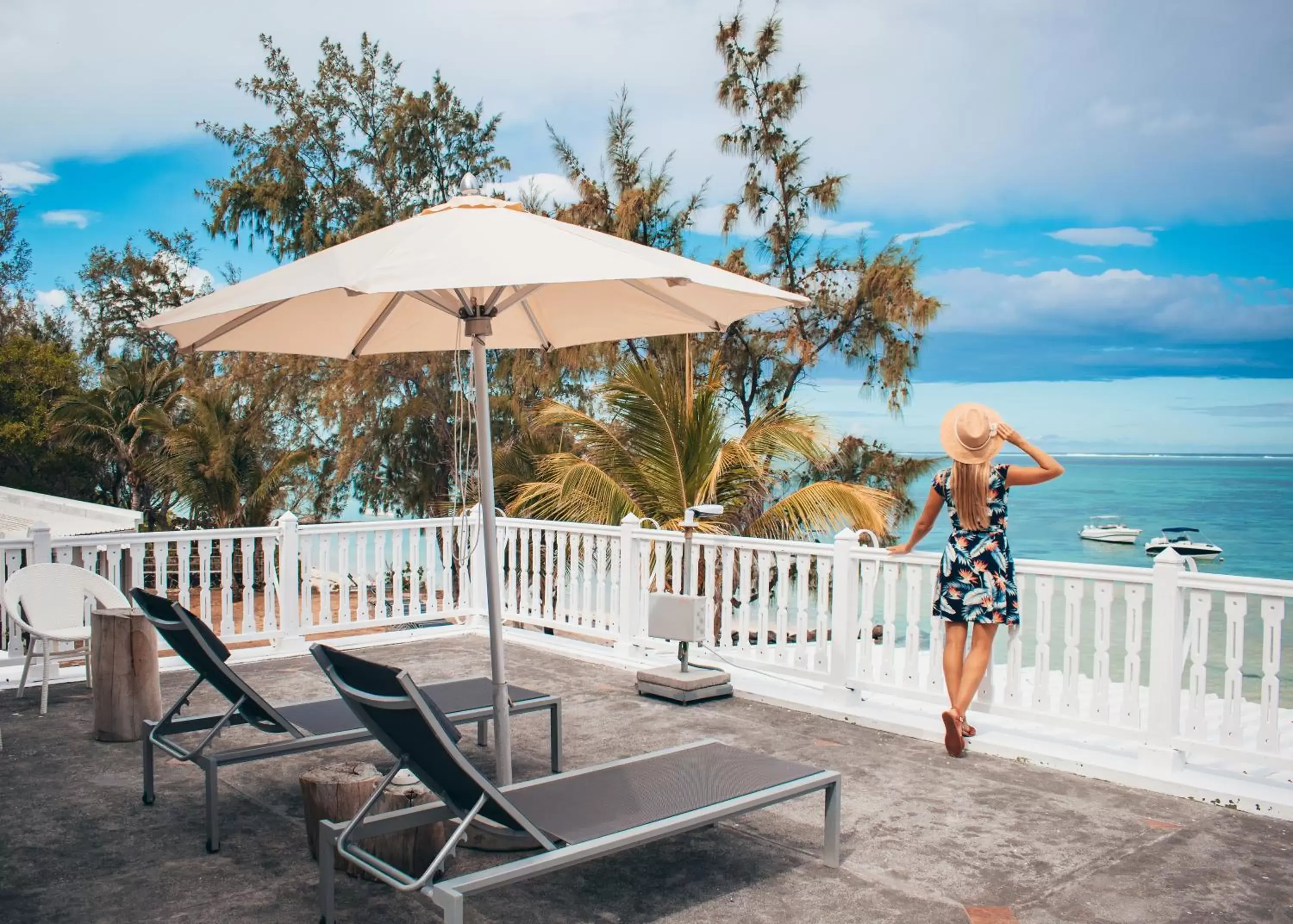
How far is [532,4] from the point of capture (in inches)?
1078

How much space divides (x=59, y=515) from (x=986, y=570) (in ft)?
52.3

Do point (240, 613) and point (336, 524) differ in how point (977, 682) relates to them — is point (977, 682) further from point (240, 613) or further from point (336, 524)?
point (240, 613)

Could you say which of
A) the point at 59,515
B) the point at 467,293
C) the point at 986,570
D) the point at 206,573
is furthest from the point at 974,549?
the point at 59,515

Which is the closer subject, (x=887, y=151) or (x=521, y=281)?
(x=521, y=281)

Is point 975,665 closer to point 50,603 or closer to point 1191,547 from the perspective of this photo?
point 50,603

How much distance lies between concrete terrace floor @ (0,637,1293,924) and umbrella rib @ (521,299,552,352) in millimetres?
2145

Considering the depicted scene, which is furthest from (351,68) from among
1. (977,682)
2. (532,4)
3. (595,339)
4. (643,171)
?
(977,682)

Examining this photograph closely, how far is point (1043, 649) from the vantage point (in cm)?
533

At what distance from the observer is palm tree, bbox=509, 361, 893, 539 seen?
10.4 meters

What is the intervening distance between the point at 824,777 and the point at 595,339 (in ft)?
8.93

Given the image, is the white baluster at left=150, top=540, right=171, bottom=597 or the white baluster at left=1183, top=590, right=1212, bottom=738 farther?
the white baluster at left=150, top=540, right=171, bottom=597

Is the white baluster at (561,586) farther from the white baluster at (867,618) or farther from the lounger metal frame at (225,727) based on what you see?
the lounger metal frame at (225,727)

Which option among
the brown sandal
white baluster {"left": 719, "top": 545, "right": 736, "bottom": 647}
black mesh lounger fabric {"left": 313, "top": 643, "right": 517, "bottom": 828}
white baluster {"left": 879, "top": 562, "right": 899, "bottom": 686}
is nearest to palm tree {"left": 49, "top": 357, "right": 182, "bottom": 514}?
white baluster {"left": 719, "top": 545, "right": 736, "bottom": 647}

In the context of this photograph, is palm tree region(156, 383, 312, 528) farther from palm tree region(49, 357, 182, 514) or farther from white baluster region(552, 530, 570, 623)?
white baluster region(552, 530, 570, 623)
